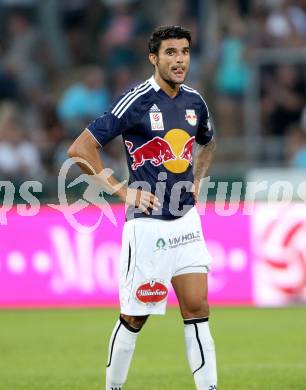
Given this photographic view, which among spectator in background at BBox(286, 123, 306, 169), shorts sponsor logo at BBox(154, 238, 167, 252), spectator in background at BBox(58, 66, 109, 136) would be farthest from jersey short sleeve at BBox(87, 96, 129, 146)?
spectator in background at BBox(58, 66, 109, 136)

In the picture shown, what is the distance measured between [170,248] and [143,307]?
0.43m

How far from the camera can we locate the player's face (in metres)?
7.61

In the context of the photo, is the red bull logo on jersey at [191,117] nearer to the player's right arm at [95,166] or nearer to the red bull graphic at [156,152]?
the red bull graphic at [156,152]

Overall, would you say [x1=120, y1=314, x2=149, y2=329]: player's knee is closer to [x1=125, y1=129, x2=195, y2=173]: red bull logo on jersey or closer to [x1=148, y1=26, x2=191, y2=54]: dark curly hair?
[x1=125, y1=129, x2=195, y2=173]: red bull logo on jersey

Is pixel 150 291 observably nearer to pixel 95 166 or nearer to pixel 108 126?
pixel 95 166

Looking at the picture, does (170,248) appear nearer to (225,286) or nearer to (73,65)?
(225,286)

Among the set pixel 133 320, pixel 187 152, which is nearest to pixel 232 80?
pixel 187 152

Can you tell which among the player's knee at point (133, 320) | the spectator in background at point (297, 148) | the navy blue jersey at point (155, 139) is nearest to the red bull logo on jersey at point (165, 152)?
the navy blue jersey at point (155, 139)

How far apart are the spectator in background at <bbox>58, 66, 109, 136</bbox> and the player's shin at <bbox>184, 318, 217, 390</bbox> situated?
985 cm

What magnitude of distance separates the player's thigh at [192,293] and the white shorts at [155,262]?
4 cm

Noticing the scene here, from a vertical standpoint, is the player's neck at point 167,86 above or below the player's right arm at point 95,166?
above

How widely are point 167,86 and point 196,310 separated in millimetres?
1501

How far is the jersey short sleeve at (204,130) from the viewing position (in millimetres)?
8019

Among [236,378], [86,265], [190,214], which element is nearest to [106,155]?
[86,265]
